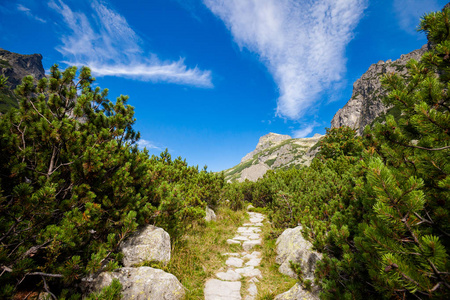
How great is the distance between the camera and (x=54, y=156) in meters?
3.42

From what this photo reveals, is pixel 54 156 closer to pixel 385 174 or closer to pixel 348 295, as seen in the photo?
pixel 385 174

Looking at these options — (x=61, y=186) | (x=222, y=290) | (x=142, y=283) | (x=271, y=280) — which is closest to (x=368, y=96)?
(x=271, y=280)

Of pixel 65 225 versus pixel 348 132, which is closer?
pixel 65 225

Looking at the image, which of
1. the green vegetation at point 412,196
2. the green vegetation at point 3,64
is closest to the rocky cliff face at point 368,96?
the green vegetation at point 412,196

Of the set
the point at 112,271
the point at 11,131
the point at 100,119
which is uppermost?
the point at 100,119

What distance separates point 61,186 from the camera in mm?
3387

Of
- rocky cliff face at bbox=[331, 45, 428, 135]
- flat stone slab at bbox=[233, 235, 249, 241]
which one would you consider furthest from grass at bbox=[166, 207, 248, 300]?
rocky cliff face at bbox=[331, 45, 428, 135]

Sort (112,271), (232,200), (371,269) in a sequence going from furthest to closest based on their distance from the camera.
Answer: (232,200) < (112,271) < (371,269)

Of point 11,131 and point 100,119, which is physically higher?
point 100,119

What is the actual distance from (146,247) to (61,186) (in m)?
2.48

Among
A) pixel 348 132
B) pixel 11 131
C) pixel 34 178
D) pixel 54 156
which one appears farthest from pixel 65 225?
pixel 348 132

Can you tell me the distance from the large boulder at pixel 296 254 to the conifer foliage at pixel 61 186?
445 centimetres

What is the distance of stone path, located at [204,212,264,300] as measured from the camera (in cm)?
470

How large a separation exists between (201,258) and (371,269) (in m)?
5.33
